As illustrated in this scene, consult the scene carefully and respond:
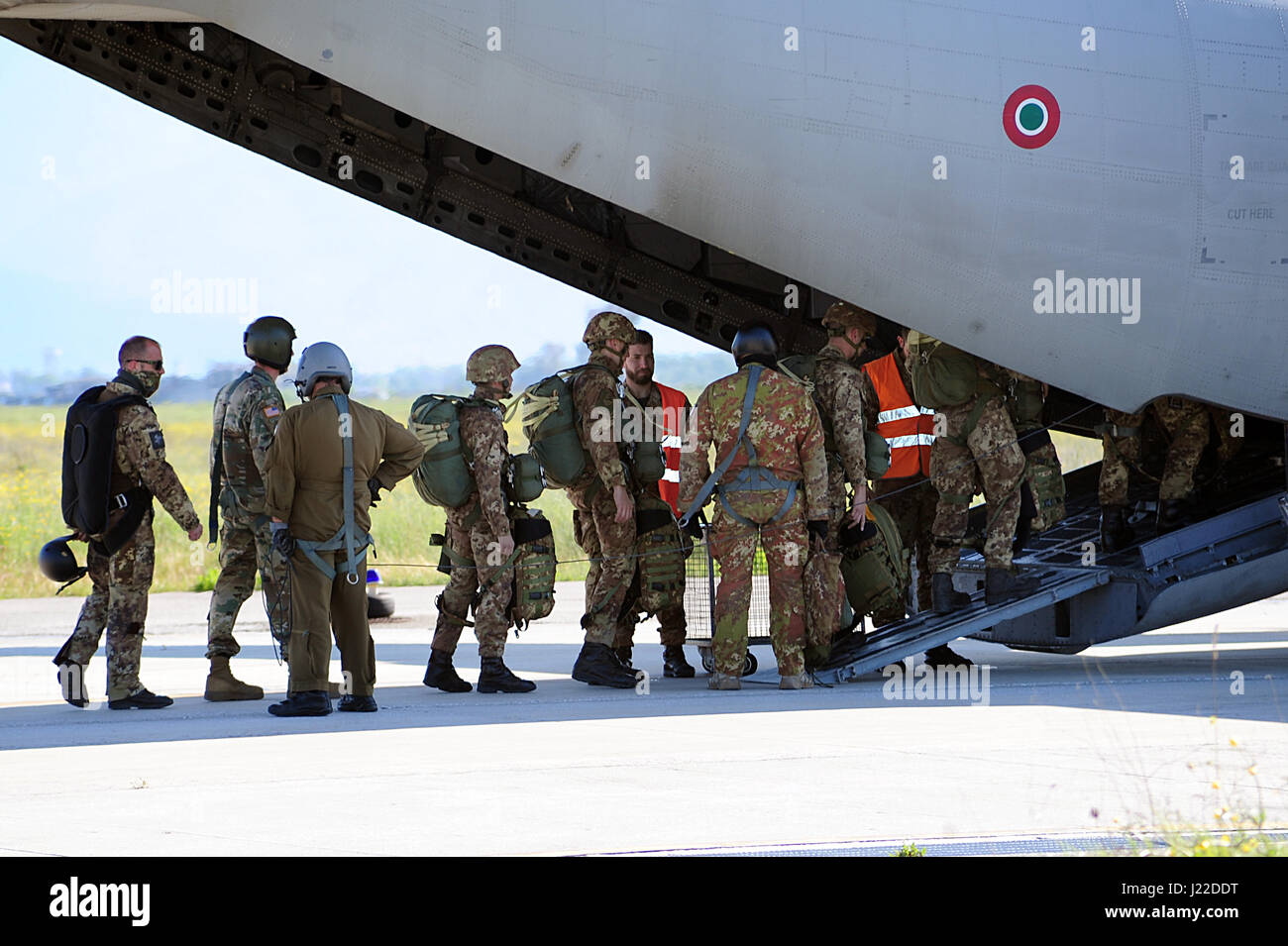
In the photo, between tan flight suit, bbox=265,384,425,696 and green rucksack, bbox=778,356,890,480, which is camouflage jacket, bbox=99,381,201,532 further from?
green rucksack, bbox=778,356,890,480

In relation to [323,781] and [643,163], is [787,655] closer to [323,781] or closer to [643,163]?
[643,163]

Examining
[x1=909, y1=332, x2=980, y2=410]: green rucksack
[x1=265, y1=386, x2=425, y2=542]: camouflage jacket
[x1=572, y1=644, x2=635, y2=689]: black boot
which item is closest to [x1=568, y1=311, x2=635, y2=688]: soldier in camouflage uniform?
[x1=572, y1=644, x2=635, y2=689]: black boot

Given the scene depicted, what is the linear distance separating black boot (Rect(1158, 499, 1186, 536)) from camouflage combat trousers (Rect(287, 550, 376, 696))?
5.81 meters

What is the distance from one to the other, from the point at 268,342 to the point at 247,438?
62cm

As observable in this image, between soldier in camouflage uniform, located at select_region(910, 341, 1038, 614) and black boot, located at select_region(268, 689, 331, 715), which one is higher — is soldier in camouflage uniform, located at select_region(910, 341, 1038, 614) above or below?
above

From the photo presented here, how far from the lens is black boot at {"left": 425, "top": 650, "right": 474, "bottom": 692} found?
1010 centimetres

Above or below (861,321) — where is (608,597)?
below

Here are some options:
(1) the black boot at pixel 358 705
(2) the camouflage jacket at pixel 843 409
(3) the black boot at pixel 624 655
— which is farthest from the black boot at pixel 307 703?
(2) the camouflage jacket at pixel 843 409

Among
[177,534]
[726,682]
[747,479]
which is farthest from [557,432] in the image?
[177,534]

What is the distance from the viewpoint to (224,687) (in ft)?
32.1
